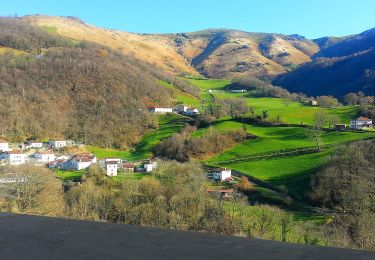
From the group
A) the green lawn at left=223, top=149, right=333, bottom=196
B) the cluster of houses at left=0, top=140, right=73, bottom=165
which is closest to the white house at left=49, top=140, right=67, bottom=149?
the cluster of houses at left=0, top=140, right=73, bottom=165

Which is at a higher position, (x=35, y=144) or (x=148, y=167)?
(x=35, y=144)

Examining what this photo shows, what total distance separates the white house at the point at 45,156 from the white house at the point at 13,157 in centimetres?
178

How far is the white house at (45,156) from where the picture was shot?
52987 millimetres

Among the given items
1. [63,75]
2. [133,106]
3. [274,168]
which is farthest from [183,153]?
[63,75]

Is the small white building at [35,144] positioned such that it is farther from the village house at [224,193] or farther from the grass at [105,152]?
the village house at [224,193]

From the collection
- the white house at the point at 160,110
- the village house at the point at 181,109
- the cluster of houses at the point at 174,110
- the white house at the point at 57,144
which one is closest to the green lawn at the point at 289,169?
the white house at the point at 57,144

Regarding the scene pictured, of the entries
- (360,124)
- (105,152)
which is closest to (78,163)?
(105,152)

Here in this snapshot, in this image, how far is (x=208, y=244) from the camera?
10.5ft

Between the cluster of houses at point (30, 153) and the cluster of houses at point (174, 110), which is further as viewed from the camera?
the cluster of houses at point (174, 110)

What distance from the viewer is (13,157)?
51.6 metres

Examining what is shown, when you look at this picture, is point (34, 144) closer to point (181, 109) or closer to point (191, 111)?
point (191, 111)

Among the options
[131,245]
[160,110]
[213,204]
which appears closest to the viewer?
→ [131,245]

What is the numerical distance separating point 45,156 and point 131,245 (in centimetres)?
5345

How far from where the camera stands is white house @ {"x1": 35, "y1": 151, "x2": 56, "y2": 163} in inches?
2086
